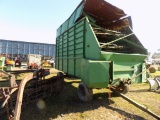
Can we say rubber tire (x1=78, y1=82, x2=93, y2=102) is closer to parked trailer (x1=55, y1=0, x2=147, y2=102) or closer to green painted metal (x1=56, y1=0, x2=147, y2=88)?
parked trailer (x1=55, y1=0, x2=147, y2=102)

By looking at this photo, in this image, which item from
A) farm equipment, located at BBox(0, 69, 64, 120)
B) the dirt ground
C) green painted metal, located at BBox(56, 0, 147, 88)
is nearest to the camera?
farm equipment, located at BBox(0, 69, 64, 120)

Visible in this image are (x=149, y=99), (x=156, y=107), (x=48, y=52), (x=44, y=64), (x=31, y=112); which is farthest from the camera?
(x=48, y=52)

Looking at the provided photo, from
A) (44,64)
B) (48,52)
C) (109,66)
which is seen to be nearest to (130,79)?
(109,66)

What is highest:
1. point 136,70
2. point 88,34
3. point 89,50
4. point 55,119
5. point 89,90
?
point 88,34

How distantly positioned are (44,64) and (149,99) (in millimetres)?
20705

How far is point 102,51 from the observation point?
483 centimetres

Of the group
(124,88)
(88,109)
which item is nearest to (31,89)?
(88,109)

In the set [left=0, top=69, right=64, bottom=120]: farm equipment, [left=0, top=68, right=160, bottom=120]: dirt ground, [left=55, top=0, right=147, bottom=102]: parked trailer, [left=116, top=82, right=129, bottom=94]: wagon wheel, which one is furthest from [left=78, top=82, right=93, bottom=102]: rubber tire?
[left=116, top=82, right=129, bottom=94]: wagon wheel

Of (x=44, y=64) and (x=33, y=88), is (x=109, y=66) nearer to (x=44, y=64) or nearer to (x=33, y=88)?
(x=33, y=88)

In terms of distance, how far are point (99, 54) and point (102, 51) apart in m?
0.17

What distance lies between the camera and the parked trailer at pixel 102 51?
15.3ft

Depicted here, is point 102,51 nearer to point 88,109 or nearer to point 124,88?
point 88,109

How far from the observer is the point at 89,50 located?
5.27m

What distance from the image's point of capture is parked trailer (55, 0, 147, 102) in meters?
4.67
